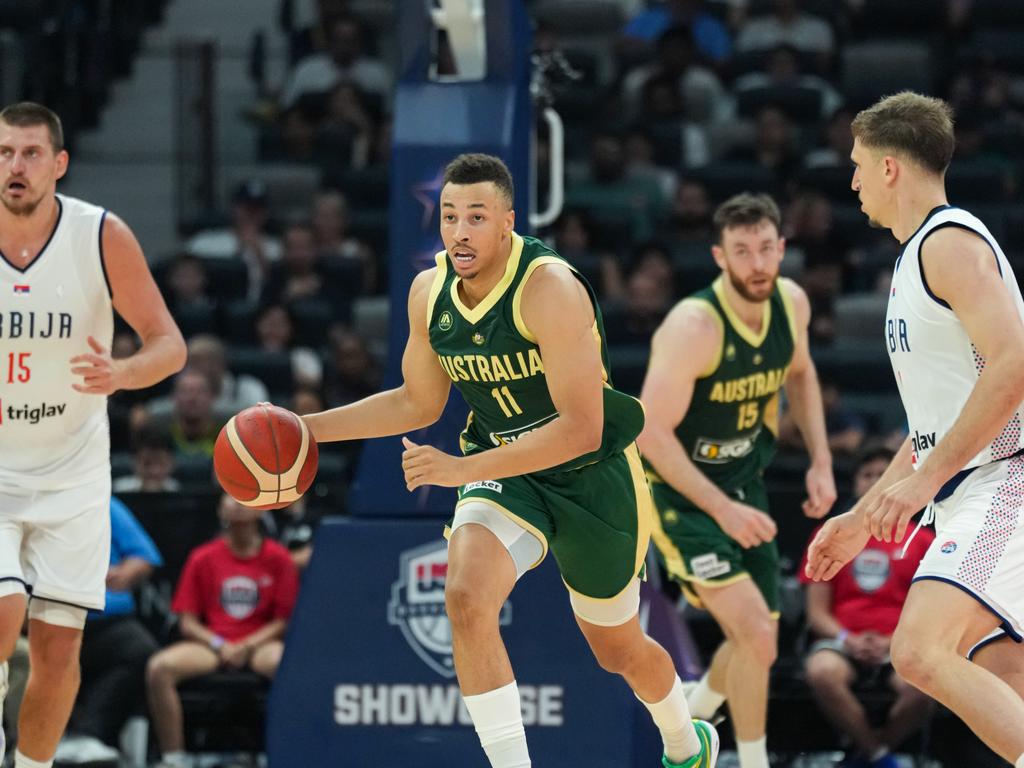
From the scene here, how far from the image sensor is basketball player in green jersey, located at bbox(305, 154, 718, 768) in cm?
487

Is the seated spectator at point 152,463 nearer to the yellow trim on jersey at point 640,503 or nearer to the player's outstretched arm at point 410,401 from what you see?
the player's outstretched arm at point 410,401

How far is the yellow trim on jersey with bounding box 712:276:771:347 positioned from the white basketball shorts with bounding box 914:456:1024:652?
6.25 ft

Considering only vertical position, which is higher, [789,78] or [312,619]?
[789,78]

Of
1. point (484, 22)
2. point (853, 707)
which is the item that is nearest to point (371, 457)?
point (484, 22)

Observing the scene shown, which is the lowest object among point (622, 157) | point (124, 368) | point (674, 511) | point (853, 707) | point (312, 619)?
point (853, 707)

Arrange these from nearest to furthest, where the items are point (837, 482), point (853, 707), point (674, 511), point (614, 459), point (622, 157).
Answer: point (614, 459) → point (674, 511) → point (853, 707) → point (837, 482) → point (622, 157)

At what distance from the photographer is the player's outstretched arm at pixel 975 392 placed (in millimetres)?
4312

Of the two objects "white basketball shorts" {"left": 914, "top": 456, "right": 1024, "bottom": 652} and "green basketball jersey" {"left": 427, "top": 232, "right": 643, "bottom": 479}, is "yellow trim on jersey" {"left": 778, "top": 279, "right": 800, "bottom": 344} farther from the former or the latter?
"white basketball shorts" {"left": 914, "top": 456, "right": 1024, "bottom": 652}

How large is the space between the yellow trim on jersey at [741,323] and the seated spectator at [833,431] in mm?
2603

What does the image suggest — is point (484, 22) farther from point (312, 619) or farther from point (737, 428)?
point (312, 619)

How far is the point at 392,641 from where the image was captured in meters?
6.54

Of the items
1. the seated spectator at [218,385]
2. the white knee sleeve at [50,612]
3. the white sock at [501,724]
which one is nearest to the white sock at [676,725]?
the white sock at [501,724]

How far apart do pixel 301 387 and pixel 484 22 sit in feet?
12.6

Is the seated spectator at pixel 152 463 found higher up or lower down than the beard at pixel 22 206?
lower down
